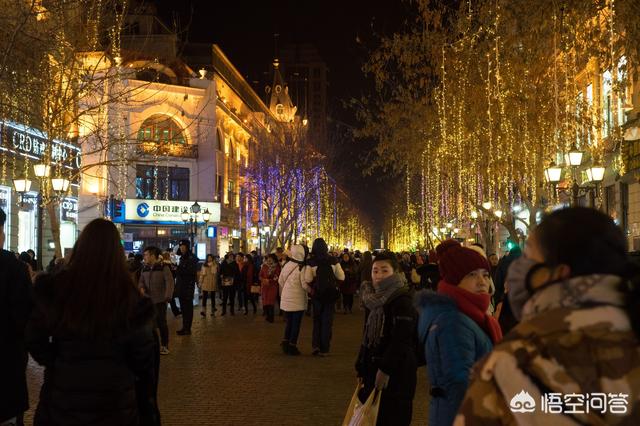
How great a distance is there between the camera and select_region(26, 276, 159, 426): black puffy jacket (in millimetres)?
→ 3979

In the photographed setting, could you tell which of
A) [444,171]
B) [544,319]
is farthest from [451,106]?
[544,319]

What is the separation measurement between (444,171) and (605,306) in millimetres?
29625

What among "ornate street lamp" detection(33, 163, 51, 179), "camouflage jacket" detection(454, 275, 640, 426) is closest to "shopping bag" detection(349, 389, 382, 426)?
"camouflage jacket" detection(454, 275, 640, 426)

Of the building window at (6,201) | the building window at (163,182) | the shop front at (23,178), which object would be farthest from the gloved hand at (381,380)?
the building window at (163,182)

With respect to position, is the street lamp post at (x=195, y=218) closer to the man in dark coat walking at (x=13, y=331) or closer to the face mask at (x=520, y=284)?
the man in dark coat walking at (x=13, y=331)

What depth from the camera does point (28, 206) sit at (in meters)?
29.3

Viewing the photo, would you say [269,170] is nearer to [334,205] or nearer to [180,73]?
[180,73]

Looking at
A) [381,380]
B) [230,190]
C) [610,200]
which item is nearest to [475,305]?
[381,380]

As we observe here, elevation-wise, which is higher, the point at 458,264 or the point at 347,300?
the point at 458,264

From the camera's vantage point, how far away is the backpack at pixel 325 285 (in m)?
13.8

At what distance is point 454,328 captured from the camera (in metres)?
4.05

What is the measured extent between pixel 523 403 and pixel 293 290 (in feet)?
40.9

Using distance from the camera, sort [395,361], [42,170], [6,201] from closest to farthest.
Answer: [395,361]
[42,170]
[6,201]

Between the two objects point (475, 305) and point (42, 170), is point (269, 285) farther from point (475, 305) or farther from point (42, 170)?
point (475, 305)
